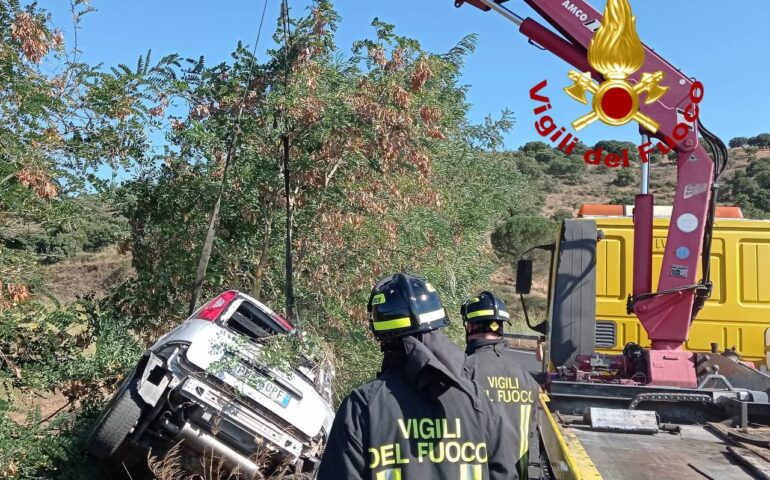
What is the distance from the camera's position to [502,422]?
260cm

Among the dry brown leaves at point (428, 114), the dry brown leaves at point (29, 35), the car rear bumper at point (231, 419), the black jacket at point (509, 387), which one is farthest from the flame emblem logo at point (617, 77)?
the dry brown leaves at point (29, 35)

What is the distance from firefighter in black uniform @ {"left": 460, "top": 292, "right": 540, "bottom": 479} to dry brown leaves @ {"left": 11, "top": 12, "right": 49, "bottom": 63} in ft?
14.5

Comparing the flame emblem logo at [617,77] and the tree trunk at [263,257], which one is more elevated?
the flame emblem logo at [617,77]

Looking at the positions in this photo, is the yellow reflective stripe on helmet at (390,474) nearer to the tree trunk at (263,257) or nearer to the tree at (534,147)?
the tree trunk at (263,257)

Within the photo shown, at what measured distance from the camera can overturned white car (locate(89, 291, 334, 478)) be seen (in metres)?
6.21

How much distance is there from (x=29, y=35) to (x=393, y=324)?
17.5ft

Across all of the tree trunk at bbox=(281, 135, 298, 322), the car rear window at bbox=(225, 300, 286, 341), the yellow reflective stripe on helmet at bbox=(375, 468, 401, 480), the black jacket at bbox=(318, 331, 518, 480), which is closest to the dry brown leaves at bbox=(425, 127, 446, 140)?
the tree trunk at bbox=(281, 135, 298, 322)

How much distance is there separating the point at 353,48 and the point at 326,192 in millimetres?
2010

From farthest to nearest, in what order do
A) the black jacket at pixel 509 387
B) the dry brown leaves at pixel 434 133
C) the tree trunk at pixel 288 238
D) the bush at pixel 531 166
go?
the bush at pixel 531 166 → the dry brown leaves at pixel 434 133 → the tree trunk at pixel 288 238 → the black jacket at pixel 509 387

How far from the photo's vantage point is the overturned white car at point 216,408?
6.21 meters

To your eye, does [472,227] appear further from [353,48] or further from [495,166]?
[353,48]

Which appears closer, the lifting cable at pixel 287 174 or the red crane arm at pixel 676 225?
the red crane arm at pixel 676 225

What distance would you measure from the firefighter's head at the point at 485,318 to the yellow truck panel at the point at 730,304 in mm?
3515

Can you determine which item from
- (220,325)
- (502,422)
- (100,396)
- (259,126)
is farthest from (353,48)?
(502,422)
